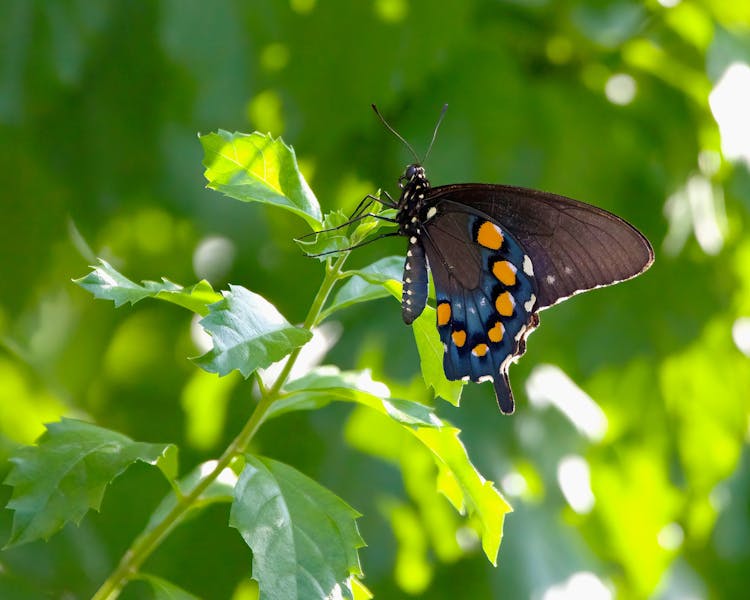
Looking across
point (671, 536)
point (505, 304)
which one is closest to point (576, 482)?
point (671, 536)

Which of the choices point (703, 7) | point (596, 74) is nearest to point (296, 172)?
point (596, 74)

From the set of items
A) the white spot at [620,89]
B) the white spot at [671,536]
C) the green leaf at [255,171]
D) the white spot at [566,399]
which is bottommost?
the white spot at [671,536]

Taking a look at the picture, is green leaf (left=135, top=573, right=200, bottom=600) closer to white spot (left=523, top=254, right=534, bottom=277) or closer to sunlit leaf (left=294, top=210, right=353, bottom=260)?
sunlit leaf (left=294, top=210, right=353, bottom=260)

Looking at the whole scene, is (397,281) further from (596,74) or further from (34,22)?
(596,74)

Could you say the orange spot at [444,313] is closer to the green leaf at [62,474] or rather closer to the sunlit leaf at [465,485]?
the sunlit leaf at [465,485]

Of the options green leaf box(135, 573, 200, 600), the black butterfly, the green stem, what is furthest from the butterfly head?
green leaf box(135, 573, 200, 600)

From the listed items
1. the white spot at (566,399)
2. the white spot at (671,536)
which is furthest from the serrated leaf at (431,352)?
the white spot at (671,536)
